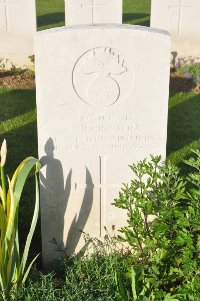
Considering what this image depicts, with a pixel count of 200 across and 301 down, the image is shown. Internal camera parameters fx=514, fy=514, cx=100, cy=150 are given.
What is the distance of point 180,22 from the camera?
26.3ft

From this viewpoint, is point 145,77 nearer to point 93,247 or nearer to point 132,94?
point 132,94

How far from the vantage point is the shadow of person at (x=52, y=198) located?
3.19m

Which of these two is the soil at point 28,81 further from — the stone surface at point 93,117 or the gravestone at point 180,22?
the stone surface at point 93,117

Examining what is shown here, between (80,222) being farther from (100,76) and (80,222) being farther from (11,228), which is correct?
(100,76)

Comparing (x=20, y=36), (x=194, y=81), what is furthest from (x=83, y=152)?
(x=20, y=36)

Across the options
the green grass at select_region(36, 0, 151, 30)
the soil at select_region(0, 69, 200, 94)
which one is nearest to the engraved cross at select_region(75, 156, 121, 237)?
the soil at select_region(0, 69, 200, 94)

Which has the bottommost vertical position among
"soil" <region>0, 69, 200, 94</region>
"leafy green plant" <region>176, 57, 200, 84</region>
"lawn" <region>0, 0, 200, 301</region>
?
"lawn" <region>0, 0, 200, 301</region>

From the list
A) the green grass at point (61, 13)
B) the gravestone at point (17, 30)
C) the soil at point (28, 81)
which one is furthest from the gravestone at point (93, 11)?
the green grass at point (61, 13)

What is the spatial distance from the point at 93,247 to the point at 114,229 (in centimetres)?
18

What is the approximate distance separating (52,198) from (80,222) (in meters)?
0.26

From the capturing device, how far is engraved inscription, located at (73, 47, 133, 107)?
2973 millimetres

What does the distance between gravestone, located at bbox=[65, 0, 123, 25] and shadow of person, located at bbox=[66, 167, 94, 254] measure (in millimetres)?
4885

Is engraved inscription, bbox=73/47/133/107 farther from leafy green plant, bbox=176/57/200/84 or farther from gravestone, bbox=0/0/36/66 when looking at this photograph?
gravestone, bbox=0/0/36/66

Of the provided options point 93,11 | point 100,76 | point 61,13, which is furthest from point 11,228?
point 61,13
